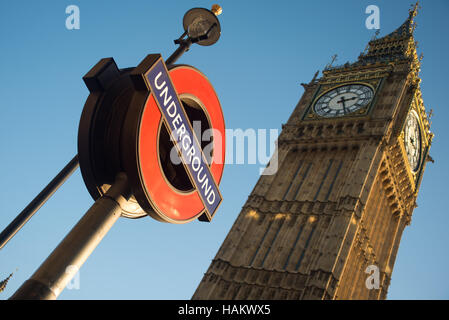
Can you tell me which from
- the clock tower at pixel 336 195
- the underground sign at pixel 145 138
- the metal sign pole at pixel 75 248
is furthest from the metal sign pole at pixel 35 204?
the clock tower at pixel 336 195

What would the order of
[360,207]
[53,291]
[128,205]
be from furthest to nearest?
[360,207]
[128,205]
[53,291]

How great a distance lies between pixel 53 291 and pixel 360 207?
3651 cm

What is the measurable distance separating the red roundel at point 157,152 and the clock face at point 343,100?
132 feet

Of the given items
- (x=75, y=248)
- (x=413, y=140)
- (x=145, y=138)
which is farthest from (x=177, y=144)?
(x=413, y=140)

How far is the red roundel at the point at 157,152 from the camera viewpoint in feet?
25.7

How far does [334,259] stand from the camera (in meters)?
36.0

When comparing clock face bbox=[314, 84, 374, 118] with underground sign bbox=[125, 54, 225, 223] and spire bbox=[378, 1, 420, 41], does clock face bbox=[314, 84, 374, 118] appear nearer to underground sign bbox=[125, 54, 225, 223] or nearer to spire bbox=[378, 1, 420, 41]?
spire bbox=[378, 1, 420, 41]

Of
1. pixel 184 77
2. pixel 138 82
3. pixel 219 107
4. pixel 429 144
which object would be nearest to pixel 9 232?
pixel 138 82

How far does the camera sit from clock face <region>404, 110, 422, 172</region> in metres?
50.2

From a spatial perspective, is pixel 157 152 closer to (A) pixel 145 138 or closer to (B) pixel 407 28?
(A) pixel 145 138

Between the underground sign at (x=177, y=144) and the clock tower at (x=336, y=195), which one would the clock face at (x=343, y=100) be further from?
the underground sign at (x=177, y=144)

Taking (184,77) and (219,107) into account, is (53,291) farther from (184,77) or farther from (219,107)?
(219,107)

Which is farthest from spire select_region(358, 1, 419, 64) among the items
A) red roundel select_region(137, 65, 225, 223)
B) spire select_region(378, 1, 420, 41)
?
red roundel select_region(137, 65, 225, 223)

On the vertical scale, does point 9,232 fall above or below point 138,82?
below
